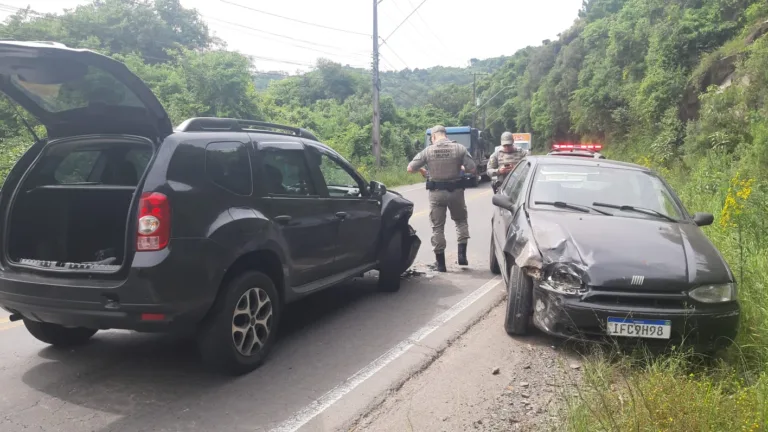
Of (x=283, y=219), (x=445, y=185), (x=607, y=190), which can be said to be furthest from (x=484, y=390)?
(x=445, y=185)

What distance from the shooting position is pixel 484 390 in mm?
3861

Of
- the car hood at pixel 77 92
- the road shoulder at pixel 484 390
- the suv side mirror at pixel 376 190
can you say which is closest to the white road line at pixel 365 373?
the road shoulder at pixel 484 390

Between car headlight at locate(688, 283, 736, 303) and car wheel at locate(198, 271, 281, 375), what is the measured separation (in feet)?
9.99

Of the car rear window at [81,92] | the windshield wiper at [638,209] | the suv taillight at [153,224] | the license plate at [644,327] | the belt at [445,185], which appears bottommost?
the license plate at [644,327]

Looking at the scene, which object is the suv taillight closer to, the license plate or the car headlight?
the license plate

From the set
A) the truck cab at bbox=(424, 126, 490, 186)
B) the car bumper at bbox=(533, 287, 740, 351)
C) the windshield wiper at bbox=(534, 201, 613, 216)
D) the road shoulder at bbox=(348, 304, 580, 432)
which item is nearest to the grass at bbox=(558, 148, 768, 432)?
the car bumper at bbox=(533, 287, 740, 351)

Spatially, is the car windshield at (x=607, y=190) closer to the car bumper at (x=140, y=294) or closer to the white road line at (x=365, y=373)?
the white road line at (x=365, y=373)

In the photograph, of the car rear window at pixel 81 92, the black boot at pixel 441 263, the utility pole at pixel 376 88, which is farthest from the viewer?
the utility pole at pixel 376 88

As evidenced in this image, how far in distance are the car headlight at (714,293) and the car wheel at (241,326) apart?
9.99 feet

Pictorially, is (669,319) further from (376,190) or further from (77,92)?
(77,92)

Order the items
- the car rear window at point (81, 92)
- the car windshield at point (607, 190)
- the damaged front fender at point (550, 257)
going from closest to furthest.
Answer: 1. the car rear window at point (81, 92)
2. the damaged front fender at point (550, 257)
3. the car windshield at point (607, 190)

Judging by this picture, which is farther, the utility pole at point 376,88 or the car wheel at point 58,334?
the utility pole at point 376,88

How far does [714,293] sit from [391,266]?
3.17 meters

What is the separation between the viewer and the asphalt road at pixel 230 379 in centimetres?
343
